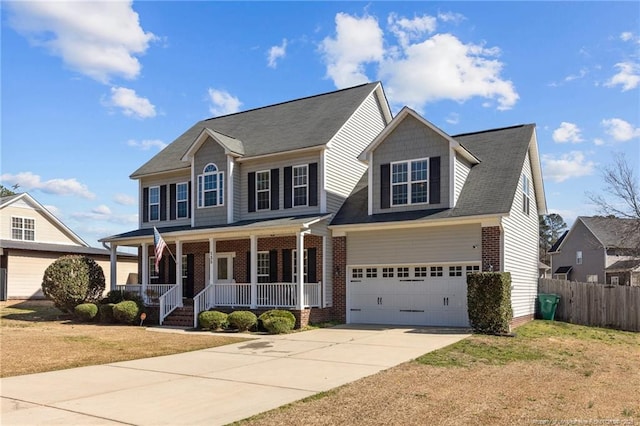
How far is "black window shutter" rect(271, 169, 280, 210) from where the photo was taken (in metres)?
23.1

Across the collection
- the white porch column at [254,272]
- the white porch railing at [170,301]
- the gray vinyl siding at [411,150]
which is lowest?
the white porch railing at [170,301]

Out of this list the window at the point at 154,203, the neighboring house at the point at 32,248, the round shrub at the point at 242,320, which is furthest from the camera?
the neighboring house at the point at 32,248

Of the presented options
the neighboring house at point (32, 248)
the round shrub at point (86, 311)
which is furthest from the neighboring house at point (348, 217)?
the neighboring house at point (32, 248)

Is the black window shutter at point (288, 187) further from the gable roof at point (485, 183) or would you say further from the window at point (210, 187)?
the window at point (210, 187)

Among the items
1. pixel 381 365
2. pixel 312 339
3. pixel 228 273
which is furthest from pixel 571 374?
pixel 228 273

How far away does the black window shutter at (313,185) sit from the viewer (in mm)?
22094

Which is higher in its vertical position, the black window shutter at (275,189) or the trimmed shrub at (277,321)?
the black window shutter at (275,189)

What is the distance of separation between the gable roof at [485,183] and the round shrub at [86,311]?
10046mm

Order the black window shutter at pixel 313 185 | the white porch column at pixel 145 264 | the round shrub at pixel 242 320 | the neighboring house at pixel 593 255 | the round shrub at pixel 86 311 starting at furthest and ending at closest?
1. the neighboring house at pixel 593 255
2. the white porch column at pixel 145 264
3. the black window shutter at pixel 313 185
4. the round shrub at pixel 86 311
5. the round shrub at pixel 242 320

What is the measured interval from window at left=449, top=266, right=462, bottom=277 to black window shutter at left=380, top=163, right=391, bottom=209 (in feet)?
10.9

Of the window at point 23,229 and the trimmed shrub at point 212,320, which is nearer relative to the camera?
the trimmed shrub at point 212,320

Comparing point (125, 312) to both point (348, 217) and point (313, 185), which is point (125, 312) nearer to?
point (313, 185)

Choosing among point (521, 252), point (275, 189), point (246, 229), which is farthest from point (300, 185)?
point (521, 252)

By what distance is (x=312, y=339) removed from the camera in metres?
16.7
